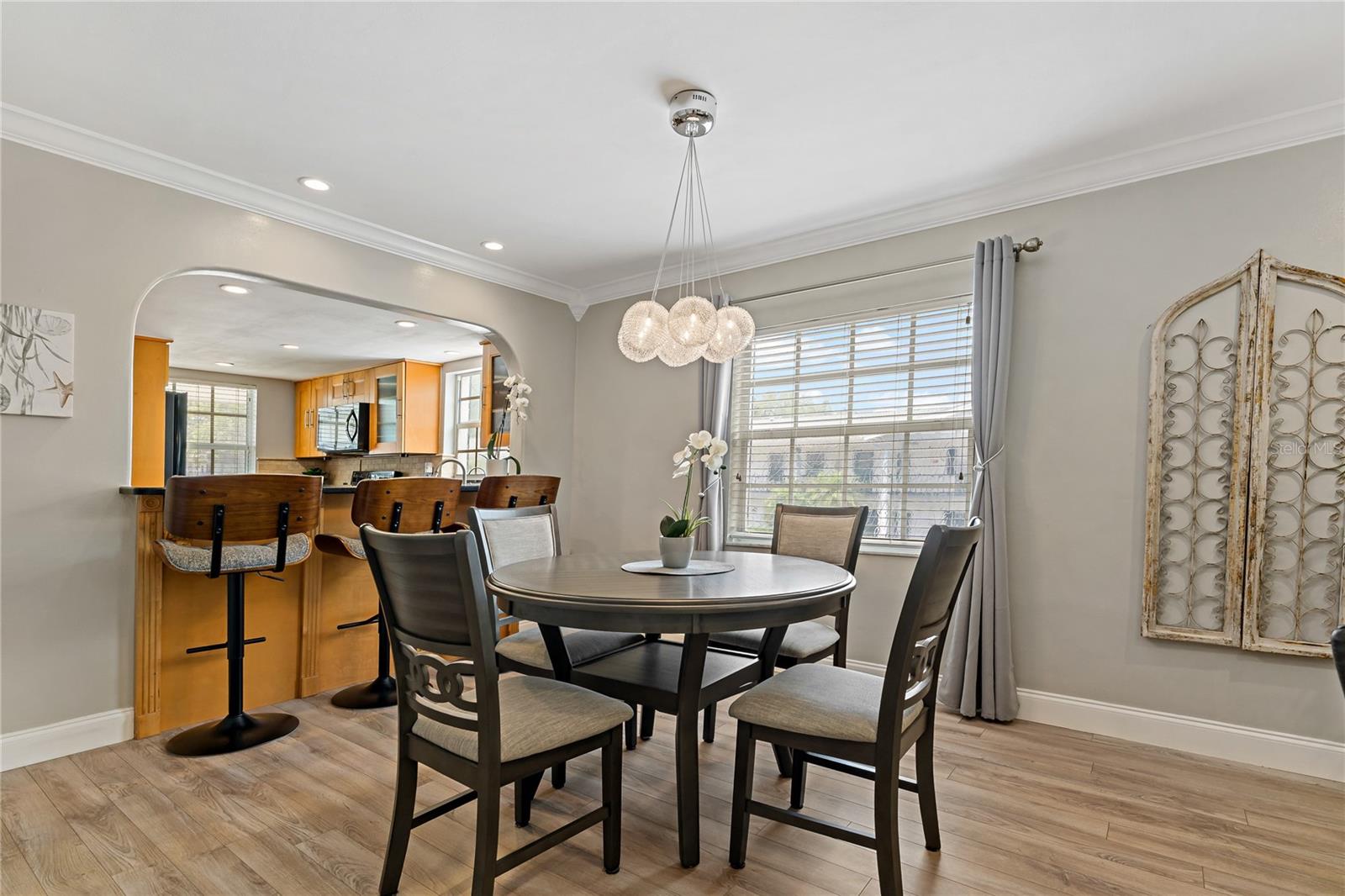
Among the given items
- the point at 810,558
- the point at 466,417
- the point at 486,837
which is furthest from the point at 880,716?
the point at 466,417

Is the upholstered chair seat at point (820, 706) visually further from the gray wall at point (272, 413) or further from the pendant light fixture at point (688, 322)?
the gray wall at point (272, 413)

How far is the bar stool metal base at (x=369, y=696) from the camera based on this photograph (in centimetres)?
328

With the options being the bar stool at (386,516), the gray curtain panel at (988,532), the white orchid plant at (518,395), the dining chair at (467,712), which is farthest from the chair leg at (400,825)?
the white orchid plant at (518,395)

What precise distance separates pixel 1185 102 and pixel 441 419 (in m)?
7.18

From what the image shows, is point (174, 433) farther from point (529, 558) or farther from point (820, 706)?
point (820, 706)

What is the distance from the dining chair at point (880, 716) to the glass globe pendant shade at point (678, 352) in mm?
1306

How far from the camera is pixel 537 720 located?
1.69 meters

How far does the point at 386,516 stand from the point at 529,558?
808 mm

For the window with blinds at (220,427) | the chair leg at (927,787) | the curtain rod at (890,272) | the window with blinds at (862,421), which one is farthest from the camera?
the window with blinds at (220,427)

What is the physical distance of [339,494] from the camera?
11.8ft

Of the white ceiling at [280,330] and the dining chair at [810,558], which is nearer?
the dining chair at [810,558]

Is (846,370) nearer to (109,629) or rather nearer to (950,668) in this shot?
(950,668)

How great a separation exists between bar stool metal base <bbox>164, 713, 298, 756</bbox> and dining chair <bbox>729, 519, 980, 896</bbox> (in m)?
2.09

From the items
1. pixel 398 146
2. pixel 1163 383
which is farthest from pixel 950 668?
pixel 398 146
